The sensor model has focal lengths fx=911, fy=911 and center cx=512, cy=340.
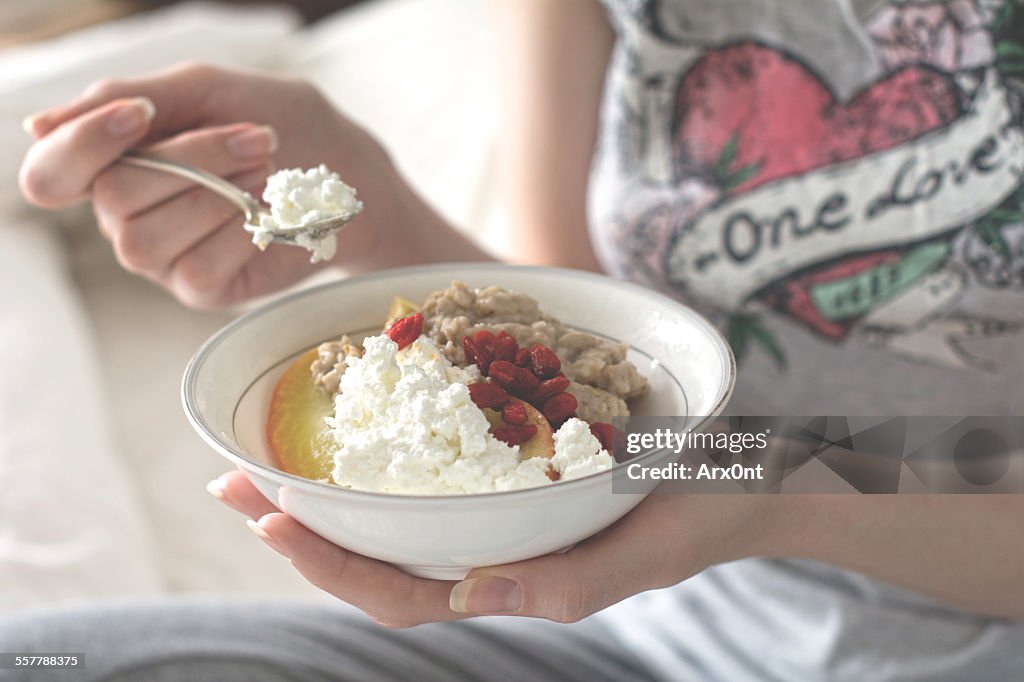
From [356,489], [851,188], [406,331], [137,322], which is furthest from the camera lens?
[137,322]

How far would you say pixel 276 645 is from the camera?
3.05ft

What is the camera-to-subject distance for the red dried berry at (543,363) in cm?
71

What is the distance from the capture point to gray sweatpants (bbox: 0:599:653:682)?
0.90 m

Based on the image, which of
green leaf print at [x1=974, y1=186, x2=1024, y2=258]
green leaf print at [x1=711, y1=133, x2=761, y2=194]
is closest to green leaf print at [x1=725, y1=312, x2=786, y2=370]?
green leaf print at [x1=711, y1=133, x2=761, y2=194]

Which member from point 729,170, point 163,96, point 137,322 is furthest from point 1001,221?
point 137,322

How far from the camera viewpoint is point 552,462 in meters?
0.64

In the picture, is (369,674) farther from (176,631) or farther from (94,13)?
(94,13)

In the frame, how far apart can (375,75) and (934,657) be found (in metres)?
1.64

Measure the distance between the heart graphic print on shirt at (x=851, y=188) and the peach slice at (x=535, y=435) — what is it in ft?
1.78

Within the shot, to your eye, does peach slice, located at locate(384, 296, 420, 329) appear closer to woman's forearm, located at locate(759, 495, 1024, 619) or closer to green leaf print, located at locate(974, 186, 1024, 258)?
woman's forearm, located at locate(759, 495, 1024, 619)

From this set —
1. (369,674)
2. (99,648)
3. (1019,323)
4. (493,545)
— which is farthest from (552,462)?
(1019,323)

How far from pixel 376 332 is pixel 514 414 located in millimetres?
221

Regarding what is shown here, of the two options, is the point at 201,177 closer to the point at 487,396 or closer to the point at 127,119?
the point at 127,119

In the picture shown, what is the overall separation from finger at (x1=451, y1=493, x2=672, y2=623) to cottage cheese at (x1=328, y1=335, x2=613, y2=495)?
0.08 meters
